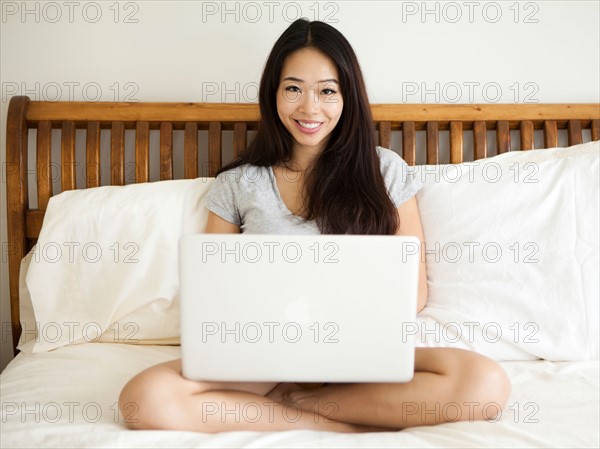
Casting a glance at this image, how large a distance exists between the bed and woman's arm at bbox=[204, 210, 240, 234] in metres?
0.03

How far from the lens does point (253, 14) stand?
5.31 ft

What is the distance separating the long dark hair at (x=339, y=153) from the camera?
130 cm

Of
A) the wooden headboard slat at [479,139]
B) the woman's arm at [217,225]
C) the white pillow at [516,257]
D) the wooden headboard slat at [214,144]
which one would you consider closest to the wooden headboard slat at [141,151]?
the wooden headboard slat at [214,144]

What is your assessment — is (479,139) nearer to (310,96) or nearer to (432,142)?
(432,142)

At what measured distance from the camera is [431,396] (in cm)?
97

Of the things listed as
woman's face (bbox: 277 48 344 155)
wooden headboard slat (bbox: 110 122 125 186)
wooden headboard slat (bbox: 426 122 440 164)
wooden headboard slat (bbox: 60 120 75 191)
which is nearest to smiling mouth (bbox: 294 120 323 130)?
woman's face (bbox: 277 48 344 155)

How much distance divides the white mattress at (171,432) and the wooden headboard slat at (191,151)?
1.52 ft

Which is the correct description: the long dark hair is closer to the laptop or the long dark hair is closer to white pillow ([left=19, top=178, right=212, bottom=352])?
white pillow ([left=19, top=178, right=212, bottom=352])

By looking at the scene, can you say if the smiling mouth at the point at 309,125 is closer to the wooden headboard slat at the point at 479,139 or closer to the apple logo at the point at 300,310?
the wooden headboard slat at the point at 479,139

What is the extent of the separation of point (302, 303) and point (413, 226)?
576mm

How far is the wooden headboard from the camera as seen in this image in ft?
5.00

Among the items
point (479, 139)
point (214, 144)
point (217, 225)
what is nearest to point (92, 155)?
point (214, 144)

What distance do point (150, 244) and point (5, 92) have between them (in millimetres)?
640

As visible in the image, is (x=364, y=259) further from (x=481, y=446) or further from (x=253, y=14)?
(x=253, y=14)
